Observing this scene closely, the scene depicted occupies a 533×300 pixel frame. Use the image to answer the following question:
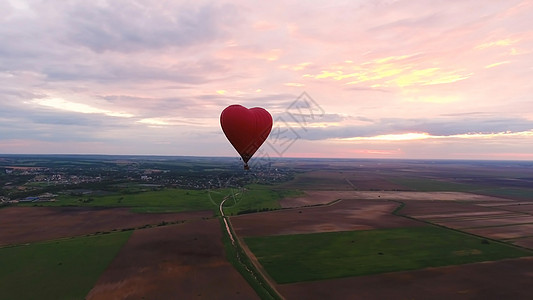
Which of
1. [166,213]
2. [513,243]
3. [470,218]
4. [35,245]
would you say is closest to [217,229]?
[166,213]

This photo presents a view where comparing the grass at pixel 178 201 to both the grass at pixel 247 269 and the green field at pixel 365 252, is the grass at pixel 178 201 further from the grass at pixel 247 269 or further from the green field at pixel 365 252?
the green field at pixel 365 252

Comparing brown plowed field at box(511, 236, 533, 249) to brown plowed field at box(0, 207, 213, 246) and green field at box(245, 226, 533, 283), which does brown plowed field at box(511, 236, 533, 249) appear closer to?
green field at box(245, 226, 533, 283)

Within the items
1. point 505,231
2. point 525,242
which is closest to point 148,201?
point 505,231

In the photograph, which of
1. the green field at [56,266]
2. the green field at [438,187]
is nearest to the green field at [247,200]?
the green field at [56,266]

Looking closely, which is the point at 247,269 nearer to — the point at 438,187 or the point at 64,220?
the point at 64,220

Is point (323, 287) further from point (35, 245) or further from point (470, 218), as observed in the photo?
point (470, 218)

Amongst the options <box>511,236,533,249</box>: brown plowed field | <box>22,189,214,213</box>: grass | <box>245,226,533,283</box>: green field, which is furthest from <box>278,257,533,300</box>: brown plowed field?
<box>22,189,214,213</box>: grass
